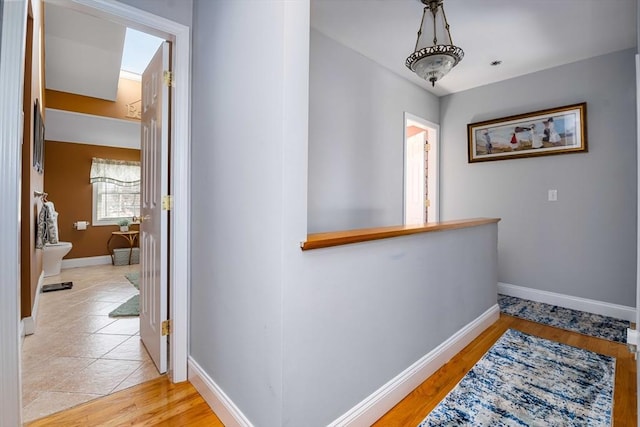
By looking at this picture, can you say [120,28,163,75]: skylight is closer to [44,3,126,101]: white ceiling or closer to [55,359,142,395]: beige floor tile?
[44,3,126,101]: white ceiling

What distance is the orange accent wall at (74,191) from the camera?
4785 mm

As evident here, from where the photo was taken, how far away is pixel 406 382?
1.64 m

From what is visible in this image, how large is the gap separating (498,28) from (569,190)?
1807 millimetres

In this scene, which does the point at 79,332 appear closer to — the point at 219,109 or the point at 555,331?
the point at 219,109

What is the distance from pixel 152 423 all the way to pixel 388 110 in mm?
3279

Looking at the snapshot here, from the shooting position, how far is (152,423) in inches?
56.1

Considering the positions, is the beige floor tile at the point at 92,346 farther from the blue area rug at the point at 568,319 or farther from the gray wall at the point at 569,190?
the gray wall at the point at 569,190

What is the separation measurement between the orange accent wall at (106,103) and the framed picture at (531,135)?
492 centimetres

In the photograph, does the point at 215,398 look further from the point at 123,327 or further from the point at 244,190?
the point at 123,327

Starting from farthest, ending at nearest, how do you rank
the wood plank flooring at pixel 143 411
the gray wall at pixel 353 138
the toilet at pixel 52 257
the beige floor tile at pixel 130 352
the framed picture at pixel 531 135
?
the toilet at pixel 52 257 → the framed picture at pixel 531 135 → the gray wall at pixel 353 138 → the beige floor tile at pixel 130 352 → the wood plank flooring at pixel 143 411

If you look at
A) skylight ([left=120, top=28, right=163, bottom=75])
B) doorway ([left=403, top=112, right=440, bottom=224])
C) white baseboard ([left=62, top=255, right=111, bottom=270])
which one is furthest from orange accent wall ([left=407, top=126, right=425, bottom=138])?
white baseboard ([left=62, top=255, right=111, bottom=270])

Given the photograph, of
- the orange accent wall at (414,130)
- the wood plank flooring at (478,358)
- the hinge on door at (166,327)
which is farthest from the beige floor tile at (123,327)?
the orange accent wall at (414,130)

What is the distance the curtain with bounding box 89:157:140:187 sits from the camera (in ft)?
16.9

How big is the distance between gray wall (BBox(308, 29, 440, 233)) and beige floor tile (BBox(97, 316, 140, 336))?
1.76 m
